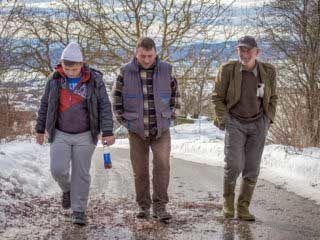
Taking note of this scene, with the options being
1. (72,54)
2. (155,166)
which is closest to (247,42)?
(155,166)

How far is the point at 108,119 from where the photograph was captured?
596 centimetres

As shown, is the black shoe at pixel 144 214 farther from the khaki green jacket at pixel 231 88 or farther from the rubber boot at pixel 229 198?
the khaki green jacket at pixel 231 88

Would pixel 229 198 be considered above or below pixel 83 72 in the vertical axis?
below

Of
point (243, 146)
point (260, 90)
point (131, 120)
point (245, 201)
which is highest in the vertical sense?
point (260, 90)

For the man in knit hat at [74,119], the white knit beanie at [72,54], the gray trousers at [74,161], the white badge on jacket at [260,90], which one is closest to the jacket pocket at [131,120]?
the man in knit hat at [74,119]

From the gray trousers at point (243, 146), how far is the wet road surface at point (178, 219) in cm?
51

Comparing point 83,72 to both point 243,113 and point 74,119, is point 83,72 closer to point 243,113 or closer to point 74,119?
point 74,119

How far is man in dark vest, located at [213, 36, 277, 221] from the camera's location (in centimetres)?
618

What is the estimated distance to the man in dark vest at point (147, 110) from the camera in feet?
20.0

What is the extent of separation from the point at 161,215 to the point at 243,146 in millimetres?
1114

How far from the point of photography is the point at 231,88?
6191 millimetres

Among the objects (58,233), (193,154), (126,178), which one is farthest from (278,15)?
(58,233)

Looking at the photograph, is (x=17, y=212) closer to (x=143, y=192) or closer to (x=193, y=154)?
(x=143, y=192)

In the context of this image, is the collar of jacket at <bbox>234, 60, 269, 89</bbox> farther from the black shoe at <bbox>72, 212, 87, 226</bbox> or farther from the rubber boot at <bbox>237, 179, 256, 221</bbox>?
the black shoe at <bbox>72, 212, 87, 226</bbox>
